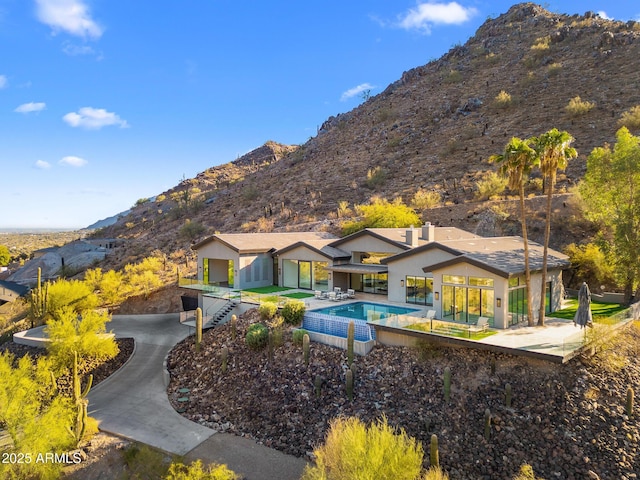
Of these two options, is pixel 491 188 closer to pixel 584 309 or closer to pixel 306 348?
pixel 584 309

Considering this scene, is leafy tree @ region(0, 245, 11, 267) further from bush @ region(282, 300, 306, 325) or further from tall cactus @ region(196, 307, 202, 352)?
bush @ region(282, 300, 306, 325)

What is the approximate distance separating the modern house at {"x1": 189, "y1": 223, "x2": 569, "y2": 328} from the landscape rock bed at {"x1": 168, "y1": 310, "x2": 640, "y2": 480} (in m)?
3.69

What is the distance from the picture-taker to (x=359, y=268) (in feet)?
91.9

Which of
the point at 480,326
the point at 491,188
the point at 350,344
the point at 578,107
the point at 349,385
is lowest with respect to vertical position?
the point at 349,385

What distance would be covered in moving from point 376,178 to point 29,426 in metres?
46.7

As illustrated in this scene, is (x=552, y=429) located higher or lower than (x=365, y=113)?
lower

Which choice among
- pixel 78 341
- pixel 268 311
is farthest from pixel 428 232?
pixel 78 341

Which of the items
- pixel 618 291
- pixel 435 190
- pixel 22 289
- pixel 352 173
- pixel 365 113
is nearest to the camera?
pixel 618 291

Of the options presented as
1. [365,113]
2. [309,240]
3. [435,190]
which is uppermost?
Result: [365,113]

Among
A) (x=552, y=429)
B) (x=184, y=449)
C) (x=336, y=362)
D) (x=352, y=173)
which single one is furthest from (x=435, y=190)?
(x=184, y=449)

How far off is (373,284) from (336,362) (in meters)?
10.2

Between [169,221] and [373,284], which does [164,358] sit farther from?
[169,221]

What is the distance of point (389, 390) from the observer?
17.1 m

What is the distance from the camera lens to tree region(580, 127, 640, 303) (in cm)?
2252
